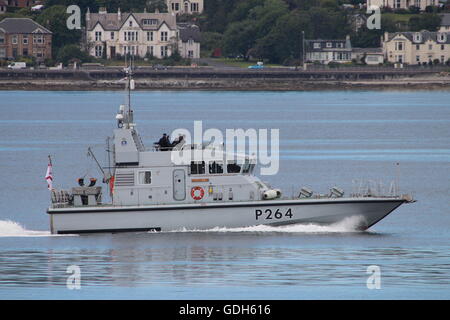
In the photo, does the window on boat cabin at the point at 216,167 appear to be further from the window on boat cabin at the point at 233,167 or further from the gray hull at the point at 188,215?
the gray hull at the point at 188,215

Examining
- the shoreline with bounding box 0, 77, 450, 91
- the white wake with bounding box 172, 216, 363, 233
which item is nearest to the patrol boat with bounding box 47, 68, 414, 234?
the white wake with bounding box 172, 216, 363, 233

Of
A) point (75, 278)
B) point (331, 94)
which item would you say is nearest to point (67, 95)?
point (331, 94)

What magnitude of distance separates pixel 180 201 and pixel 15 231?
6.63m

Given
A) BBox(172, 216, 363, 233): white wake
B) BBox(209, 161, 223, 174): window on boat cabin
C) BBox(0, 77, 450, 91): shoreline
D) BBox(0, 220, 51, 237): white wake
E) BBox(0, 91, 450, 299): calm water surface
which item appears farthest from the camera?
BBox(0, 77, 450, 91): shoreline

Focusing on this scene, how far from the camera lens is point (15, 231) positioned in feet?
151

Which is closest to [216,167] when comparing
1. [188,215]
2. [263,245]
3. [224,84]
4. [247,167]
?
[247,167]

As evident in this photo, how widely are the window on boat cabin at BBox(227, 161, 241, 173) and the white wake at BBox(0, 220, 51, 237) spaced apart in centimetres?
670

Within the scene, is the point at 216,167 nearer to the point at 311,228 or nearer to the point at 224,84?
the point at 311,228

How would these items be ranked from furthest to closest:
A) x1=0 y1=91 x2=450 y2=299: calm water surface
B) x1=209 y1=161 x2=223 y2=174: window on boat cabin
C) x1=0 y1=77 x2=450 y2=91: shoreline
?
x1=0 y1=77 x2=450 y2=91: shoreline < x1=209 y1=161 x2=223 y2=174: window on boat cabin < x1=0 y1=91 x2=450 y2=299: calm water surface

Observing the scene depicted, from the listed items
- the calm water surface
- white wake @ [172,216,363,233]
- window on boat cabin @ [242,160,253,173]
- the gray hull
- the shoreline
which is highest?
window on boat cabin @ [242,160,253,173]

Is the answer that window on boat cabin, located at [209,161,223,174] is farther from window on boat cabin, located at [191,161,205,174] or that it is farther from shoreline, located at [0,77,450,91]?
shoreline, located at [0,77,450,91]

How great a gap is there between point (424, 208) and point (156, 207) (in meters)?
14.2

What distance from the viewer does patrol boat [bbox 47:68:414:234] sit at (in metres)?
43.1

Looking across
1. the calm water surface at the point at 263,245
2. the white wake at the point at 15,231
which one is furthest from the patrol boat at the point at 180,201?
the white wake at the point at 15,231
